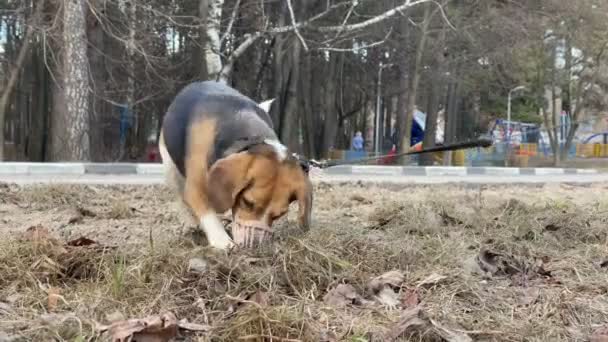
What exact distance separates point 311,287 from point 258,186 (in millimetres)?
754

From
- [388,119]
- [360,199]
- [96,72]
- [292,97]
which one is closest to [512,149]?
[388,119]

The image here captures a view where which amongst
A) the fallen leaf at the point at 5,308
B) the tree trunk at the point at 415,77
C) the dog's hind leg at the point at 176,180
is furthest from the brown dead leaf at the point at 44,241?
the tree trunk at the point at 415,77

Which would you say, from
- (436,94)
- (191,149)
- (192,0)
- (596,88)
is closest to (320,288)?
(191,149)

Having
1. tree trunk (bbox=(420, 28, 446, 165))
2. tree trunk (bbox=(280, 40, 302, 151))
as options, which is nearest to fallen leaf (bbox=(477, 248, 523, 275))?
tree trunk (bbox=(280, 40, 302, 151))

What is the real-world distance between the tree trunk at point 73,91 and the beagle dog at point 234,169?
10326mm

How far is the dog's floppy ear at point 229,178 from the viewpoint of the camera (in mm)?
3482

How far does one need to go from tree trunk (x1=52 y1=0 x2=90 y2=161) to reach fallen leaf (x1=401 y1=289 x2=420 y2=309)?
40.5 feet

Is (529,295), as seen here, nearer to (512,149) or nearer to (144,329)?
(144,329)

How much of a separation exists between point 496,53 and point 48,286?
72.1ft

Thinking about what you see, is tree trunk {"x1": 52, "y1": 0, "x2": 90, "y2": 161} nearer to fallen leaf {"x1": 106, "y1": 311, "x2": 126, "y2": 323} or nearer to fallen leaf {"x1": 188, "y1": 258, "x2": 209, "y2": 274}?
fallen leaf {"x1": 188, "y1": 258, "x2": 209, "y2": 274}

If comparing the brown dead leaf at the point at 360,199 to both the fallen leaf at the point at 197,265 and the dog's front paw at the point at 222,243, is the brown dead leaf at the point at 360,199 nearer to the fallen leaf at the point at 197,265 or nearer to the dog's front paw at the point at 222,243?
the dog's front paw at the point at 222,243

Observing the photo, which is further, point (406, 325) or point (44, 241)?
point (44, 241)

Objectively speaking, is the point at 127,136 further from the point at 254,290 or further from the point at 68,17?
the point at 254,290

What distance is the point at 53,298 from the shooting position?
2746 mm
